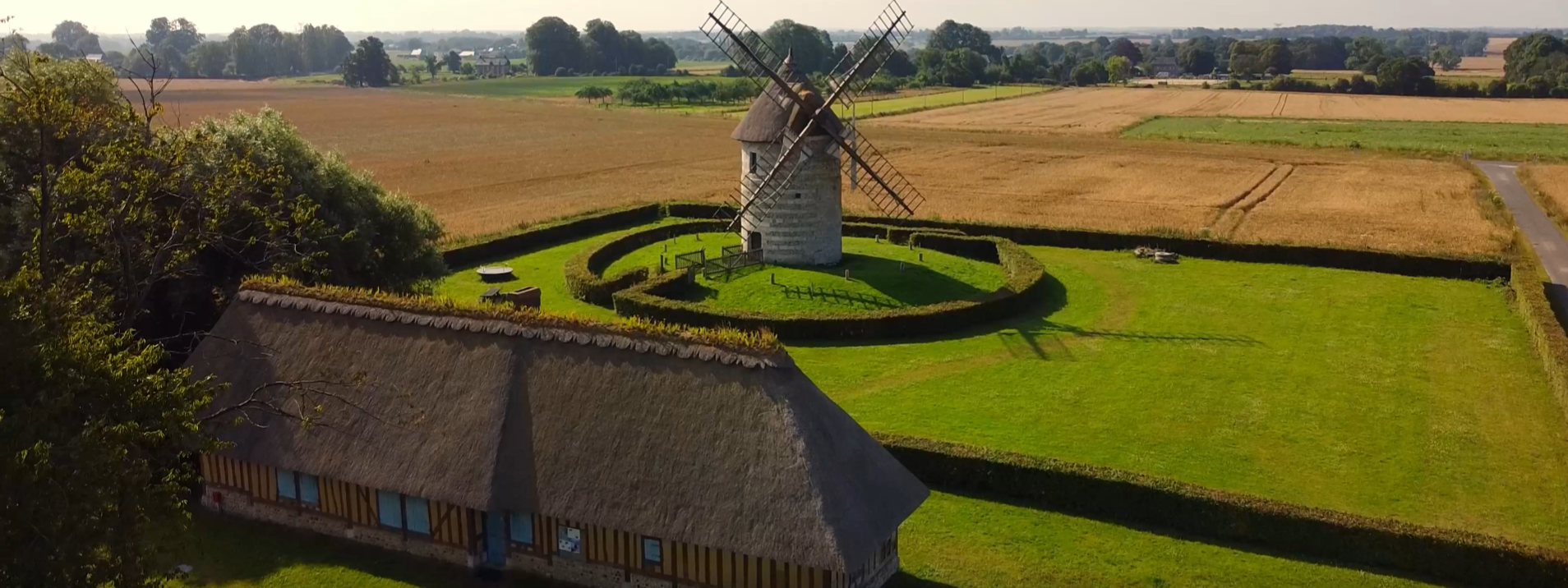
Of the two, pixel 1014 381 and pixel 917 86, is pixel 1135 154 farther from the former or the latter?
pixel 917 86

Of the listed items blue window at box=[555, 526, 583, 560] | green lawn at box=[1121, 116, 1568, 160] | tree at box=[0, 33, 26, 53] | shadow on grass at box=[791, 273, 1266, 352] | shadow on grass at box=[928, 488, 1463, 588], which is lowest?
shadow on grass at box=[928, 488, 1463, 588]

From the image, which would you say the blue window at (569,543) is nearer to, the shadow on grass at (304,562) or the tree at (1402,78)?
the shadow on grass at (304,562)

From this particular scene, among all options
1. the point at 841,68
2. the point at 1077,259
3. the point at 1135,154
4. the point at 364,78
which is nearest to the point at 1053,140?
the point at 1135,154

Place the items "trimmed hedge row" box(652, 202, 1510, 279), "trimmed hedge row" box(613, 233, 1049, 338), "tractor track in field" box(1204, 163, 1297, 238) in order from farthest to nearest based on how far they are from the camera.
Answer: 1. "tractor track in field" box(1204, 163, 1297, 238)
2. "trimmed hedge row" box(652, 202, 1510, 279)
3. "trimmed hedge row" box(613, 233, 1049, 338)

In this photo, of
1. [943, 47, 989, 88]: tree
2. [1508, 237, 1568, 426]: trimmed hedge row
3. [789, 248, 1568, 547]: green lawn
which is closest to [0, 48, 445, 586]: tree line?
[789, 248, 1568, 547]: green lawn

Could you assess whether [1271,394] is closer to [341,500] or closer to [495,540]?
[495,540]

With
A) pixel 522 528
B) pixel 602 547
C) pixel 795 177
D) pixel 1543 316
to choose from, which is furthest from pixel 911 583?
pixel 1543 316

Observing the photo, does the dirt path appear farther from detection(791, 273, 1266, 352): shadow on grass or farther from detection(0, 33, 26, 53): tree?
detection(0, 33, 26, 53): tree
